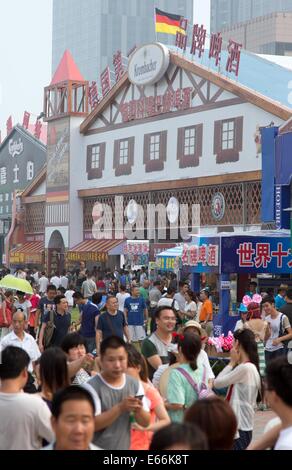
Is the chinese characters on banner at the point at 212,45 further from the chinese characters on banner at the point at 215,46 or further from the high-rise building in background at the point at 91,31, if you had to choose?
the high-rise building in background at the point at 91,31

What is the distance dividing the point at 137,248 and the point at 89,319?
2504 cm

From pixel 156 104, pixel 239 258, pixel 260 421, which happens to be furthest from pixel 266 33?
pixel 260 421

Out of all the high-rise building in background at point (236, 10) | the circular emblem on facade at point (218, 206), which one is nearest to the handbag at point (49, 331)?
the circular emblem on facade at point (218, 206)

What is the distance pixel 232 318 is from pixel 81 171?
30738 millimetres

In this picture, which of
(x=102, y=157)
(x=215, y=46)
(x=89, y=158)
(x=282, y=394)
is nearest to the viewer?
(x=282, y=394)

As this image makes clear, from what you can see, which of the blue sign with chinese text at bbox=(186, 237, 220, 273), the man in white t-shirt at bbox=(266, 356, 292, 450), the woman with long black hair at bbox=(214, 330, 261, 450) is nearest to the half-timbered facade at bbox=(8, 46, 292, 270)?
the blue sign with chinese text at bbox=(186, 237, 220, 273)

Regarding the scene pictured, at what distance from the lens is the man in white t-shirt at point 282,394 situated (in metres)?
5.22

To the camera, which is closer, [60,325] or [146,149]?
[60,325]

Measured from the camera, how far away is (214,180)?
1635 inches

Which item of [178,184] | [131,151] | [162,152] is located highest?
[131,151]

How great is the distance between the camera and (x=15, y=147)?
65688 mm

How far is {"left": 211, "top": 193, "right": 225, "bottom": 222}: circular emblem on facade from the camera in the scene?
135 ft

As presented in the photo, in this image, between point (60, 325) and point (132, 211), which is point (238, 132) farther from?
point (60, 325)

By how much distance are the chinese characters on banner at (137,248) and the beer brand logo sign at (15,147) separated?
2516 centimetres
